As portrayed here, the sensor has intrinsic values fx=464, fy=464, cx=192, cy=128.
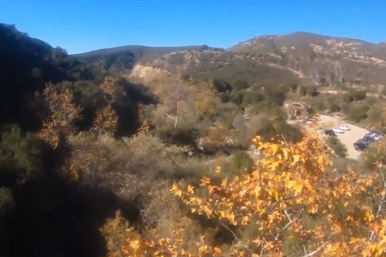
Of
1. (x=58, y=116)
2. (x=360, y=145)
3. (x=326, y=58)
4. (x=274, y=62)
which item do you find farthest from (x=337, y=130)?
(x=326, y=58)

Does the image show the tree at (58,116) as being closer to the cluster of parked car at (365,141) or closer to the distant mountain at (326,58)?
the cluster of parked car at (365,141)

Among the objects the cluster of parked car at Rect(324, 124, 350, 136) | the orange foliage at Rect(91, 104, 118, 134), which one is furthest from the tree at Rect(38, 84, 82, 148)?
the cluster of parked car at Rect(324, 124, 350, 136)

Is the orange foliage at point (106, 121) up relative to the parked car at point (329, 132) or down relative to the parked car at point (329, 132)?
up

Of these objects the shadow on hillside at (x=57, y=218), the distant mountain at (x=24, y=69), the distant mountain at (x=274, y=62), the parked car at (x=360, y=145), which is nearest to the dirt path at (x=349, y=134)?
the parked car at (x=360, y=145)

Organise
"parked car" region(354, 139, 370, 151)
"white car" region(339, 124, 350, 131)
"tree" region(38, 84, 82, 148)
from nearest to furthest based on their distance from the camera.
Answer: "tree" region(38, 84, 82, 148) → "parked car" region(354, 139, 370, 151) → "white car" region(339, 124, 350, 131)

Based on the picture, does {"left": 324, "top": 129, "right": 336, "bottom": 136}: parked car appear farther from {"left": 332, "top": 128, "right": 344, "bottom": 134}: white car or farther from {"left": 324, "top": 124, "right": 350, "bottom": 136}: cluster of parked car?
{"left": 332, "top": 128, "right": 344, "bottom": 134}: white car

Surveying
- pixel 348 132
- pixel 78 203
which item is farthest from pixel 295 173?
pixel 348 132

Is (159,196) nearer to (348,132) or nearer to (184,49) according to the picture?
(348,132)

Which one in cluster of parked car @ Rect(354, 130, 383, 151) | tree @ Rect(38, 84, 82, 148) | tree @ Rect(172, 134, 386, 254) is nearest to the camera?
tree @ Rect(172, 134, 386, 254)

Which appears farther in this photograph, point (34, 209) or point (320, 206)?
point (34, 209)

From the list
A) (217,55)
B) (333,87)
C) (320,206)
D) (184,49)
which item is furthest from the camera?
(184,49)

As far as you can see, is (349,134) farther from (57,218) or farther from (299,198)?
(299,198)
